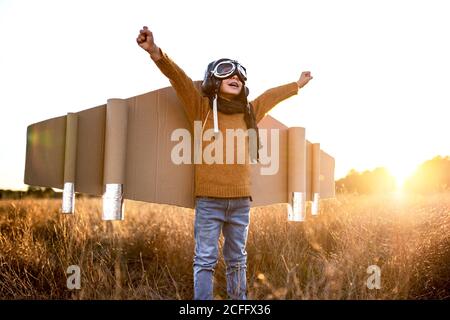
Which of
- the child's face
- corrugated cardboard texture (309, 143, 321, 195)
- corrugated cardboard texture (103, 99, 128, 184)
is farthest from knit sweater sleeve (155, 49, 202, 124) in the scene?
corrugated cardboard texture (309, 143, 321, 195)

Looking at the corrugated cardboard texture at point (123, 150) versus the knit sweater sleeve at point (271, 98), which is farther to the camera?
the knit sweater sleeve at point (271, 98)

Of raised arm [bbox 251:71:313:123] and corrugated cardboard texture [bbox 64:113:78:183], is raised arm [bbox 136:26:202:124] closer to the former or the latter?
raised arm [bbox 251:71:313:123]

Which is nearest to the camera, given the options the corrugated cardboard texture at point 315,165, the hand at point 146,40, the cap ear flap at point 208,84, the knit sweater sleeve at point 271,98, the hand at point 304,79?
the hand at point 146,40

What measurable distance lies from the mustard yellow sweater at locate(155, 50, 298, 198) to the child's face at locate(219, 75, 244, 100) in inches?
5.2

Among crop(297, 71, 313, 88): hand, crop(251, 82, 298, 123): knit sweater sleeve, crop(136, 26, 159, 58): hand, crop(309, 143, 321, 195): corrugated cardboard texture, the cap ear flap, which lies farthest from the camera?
crop(309, 143, 321, 195): corrugated cardboard texture

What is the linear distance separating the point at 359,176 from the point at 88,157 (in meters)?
10.3

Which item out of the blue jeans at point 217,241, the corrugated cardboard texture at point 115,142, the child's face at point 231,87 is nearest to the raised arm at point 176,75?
the child's face at point 231,87

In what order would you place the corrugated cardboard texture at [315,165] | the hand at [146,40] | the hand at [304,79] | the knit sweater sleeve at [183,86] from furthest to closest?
the corrugated cardboard texture at [315,165] → the hand at [304,79] → the knit sweater sleeve at [183,86] → the hand at [146,40]

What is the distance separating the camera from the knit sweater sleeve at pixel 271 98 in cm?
324

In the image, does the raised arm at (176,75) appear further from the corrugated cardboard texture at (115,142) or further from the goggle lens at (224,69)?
the corrugated cardboard texture at (115,142)

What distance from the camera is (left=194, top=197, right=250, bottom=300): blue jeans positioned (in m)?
2.64

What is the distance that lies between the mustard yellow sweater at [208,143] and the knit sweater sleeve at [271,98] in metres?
0.28

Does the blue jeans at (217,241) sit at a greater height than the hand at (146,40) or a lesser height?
lesser

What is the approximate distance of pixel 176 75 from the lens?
2789 mm
